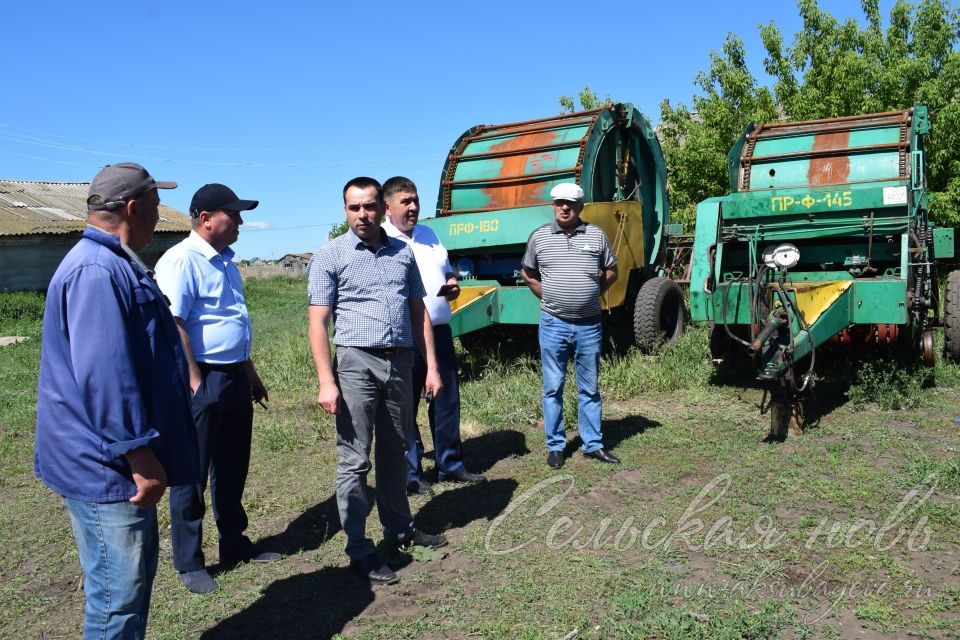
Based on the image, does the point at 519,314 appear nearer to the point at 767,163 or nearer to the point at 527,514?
the point at 767,163

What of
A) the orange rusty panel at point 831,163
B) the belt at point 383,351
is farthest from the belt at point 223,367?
the orange rusty panel at point 831,163

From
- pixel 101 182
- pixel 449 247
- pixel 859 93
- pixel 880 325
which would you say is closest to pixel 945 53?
pixel 859 93

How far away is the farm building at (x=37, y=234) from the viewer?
23125mm

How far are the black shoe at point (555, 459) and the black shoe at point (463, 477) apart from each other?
0.43 m

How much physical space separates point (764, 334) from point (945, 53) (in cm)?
1162

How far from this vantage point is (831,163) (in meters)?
7.63

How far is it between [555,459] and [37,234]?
74.2ft

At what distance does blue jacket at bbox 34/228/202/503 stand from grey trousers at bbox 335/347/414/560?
1.14 meters

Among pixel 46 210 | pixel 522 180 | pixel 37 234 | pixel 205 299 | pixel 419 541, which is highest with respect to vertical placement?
pixel 46 210

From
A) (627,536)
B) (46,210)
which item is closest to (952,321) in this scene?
(627,536)

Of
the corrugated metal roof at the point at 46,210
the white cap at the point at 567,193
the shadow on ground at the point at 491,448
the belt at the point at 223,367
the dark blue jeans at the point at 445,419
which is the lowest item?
the shadow on ground at the point at 491,448

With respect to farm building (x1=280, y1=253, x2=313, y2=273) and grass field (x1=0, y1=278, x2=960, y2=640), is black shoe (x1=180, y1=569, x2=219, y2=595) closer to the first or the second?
grass field (x1=0, y1=278, x2=960, y2=640)

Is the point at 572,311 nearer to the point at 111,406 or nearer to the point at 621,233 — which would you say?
the point at 621,233

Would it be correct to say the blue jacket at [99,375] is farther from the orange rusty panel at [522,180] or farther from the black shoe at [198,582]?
the orange rusty panel at [522,180]
